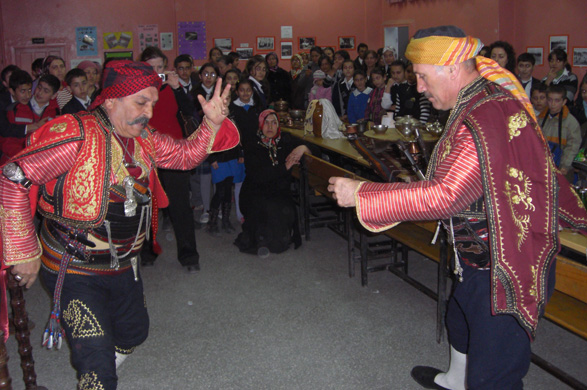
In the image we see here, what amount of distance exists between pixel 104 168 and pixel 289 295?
2130 mm

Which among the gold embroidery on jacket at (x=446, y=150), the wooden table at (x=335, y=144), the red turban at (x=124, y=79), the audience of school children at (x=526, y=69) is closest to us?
the gold embroidery on jacket at (x=446, y=150)

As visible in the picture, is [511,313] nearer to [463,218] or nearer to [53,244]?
[463,218]

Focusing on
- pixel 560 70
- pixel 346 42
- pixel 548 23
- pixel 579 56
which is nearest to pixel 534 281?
pixel 560 70

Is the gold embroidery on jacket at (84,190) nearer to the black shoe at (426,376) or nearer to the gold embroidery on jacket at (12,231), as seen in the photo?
the gold embroidery on jacket at (12,231)

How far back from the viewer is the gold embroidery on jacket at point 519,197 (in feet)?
5.10

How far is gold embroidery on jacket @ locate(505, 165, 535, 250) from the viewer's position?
155 centimetres

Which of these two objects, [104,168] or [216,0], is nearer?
[104,168]

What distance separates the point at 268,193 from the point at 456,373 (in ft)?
9.10

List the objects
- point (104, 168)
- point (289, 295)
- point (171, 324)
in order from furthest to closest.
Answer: point (289, 295) → point (171, 324) → point (104, 168)

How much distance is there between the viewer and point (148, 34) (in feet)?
36.9

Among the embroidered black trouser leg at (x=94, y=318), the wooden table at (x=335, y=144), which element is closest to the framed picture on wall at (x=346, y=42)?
the wooden table at (x=335, y=144)

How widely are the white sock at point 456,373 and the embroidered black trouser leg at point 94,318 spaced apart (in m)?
1.41

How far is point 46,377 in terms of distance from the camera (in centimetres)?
287

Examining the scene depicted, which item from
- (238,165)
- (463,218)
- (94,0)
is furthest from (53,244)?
(94,0)
